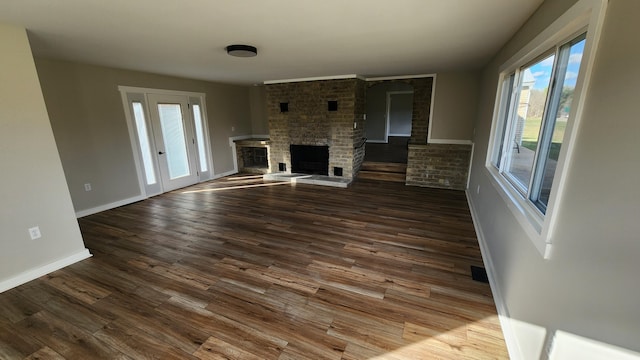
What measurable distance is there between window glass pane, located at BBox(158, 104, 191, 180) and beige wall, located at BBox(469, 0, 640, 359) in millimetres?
5787

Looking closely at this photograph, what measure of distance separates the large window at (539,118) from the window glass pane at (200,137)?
566 centimetres

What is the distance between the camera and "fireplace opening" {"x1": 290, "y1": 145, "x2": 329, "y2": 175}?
20.2 ft

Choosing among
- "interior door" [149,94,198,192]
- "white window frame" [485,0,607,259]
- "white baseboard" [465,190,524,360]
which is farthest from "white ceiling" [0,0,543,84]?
"white baseboard" [465,190,524,360]

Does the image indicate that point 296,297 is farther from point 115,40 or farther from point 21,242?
point 115,40

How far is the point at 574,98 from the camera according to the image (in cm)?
119

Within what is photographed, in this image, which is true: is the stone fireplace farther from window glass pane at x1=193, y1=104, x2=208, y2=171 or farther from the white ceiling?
the white ceiling

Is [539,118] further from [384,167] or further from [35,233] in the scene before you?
[35,233]

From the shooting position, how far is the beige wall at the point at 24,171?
2.26m

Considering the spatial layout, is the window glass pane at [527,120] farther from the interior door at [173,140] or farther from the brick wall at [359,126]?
the interior door at [173,140]

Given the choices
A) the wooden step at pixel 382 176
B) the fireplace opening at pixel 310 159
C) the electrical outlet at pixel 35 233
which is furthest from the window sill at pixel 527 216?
the electrical outlet at pixel 35 233

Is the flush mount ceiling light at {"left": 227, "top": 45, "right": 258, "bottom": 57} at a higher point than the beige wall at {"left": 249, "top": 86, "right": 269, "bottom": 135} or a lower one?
higher

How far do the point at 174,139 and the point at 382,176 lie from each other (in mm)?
4569

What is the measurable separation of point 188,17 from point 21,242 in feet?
8.62

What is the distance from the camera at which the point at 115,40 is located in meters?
2.67
